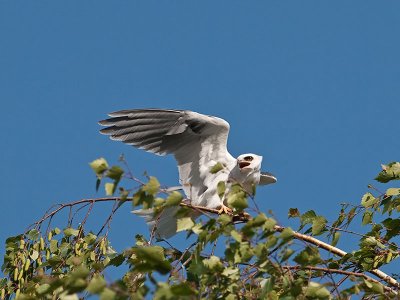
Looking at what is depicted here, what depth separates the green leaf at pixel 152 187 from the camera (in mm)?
3562

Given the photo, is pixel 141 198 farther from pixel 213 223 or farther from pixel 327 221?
pixel 327 221

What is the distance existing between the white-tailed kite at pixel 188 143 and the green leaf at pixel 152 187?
3978 millimetres

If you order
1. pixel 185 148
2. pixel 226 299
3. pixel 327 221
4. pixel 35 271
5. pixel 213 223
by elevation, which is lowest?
pixel 226 299

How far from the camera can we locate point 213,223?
12.3 feet

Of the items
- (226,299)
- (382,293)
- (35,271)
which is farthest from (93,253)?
(382,293)

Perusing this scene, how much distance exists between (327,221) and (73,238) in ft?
4.90

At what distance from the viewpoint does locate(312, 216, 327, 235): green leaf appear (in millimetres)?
5172

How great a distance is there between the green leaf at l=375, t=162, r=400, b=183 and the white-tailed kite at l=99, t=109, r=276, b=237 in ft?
7.81

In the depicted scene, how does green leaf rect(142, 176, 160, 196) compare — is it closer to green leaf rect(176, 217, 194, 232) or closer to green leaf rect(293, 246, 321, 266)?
green leaf rect(176, 217, 194, 232)

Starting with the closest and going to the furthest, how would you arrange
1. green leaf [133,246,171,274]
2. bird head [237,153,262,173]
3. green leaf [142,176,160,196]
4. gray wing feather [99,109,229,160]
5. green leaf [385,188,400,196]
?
green leaf [133,246,171,274] < green leaf [142,176,160,196] < green leaf [385,188,400,196] < bird head [237,153,262,173] < gray wing feather [99,109,229,160]

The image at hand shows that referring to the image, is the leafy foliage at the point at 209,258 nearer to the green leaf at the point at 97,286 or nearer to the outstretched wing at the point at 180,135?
the green leaf at the point at 97,286

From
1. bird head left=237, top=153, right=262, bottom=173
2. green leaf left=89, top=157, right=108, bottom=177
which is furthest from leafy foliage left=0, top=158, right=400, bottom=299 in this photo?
bird head left=237, top=153, right=262, bottom=173

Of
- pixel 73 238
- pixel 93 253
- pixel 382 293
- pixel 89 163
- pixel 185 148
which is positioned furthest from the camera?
pixel 185 148

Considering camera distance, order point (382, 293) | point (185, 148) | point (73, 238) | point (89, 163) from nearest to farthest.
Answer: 1. point (89, 163)
2. point (382, 293)
3. point (73, 238)
4. point (185, 148)
